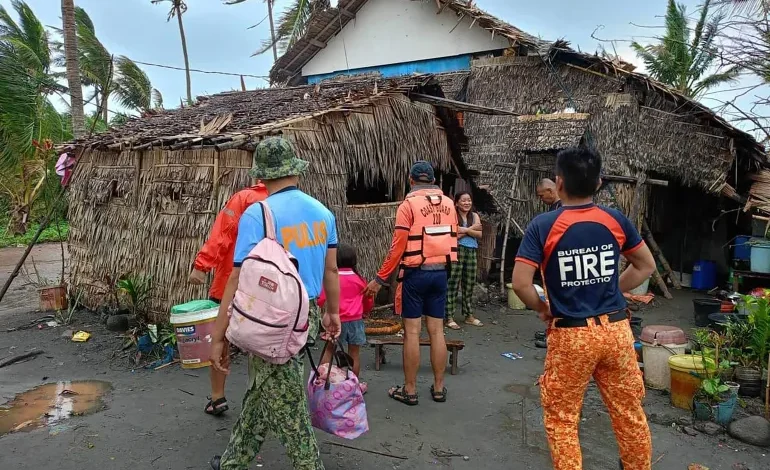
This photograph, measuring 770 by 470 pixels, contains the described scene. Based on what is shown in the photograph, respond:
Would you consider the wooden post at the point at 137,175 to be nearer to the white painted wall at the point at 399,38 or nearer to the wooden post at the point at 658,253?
the white painted wall at the point at 399,38

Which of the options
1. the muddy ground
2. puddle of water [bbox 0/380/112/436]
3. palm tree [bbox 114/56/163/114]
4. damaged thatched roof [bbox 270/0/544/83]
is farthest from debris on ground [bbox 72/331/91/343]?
palm tree [bbox 114/56/163/114]

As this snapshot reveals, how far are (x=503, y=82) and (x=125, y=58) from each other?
14696 mm

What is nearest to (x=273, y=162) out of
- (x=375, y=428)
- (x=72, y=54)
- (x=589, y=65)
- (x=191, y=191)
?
(x=375, y=428)

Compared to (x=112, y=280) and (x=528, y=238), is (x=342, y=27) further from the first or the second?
(x=528, y=238)

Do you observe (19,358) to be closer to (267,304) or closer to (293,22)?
(267,304)

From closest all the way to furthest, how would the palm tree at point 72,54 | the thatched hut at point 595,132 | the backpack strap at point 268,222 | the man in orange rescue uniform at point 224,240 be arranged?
the backpack strap at point 268,222
the man in orange rescue uniform at point 224,240
the thatched hut at point 595,132
the palm tree at point 72,54

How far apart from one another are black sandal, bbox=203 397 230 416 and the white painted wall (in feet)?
29.5

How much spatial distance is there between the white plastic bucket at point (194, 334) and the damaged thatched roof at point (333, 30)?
7706 mm

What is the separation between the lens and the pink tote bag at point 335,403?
313 cm

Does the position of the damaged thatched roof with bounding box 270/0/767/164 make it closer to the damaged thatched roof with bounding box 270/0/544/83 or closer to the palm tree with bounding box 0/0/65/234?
the damaged thatched roof with bounding box 270/0/544/83

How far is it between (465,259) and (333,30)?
340 inches

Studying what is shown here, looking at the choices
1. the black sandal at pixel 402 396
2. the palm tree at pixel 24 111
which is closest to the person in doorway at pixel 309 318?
the black sandal at pixel 402 396

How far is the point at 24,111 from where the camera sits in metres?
9.94

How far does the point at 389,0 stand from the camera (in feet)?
42.0
